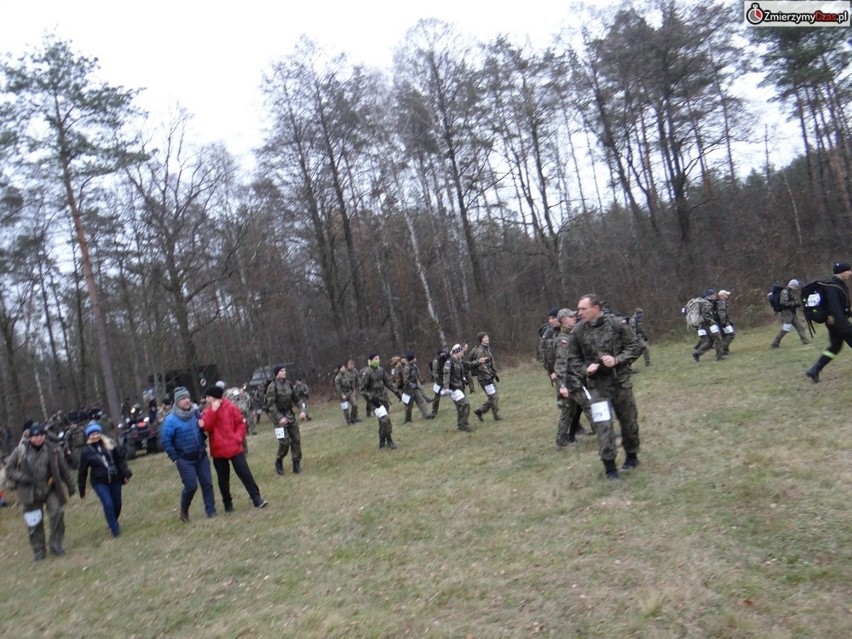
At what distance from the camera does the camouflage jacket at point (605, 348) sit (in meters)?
7.18

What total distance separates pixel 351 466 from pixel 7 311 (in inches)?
1164

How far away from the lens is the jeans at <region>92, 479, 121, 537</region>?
31.6 ft

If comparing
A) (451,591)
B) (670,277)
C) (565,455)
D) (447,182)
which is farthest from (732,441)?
(447,182)

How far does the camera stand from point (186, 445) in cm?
962

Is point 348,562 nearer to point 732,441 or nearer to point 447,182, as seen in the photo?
point 732,441

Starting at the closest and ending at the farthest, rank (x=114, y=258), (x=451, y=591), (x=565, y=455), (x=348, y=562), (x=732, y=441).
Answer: (x=451, y=591) < (x=348, y=562) < (x=732, y=441) < (x=565, y=455) < (x=114, y=258)

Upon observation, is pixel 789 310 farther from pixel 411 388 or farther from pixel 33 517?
pixel 33 517

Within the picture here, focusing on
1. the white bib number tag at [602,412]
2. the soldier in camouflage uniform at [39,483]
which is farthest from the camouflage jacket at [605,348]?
the soldier in camouflage uniform at [39,483]

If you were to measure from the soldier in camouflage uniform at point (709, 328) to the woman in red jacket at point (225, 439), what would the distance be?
11.5 m

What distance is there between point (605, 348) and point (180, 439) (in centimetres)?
616

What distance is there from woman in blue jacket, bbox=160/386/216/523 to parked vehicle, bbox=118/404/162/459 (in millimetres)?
13043

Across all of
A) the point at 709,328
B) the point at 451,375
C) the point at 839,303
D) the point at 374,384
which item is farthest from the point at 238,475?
the point at 709,328

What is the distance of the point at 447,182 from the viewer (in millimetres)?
32938

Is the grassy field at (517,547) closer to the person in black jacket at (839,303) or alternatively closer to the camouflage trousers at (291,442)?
the camouflage trousers at (291,442)
